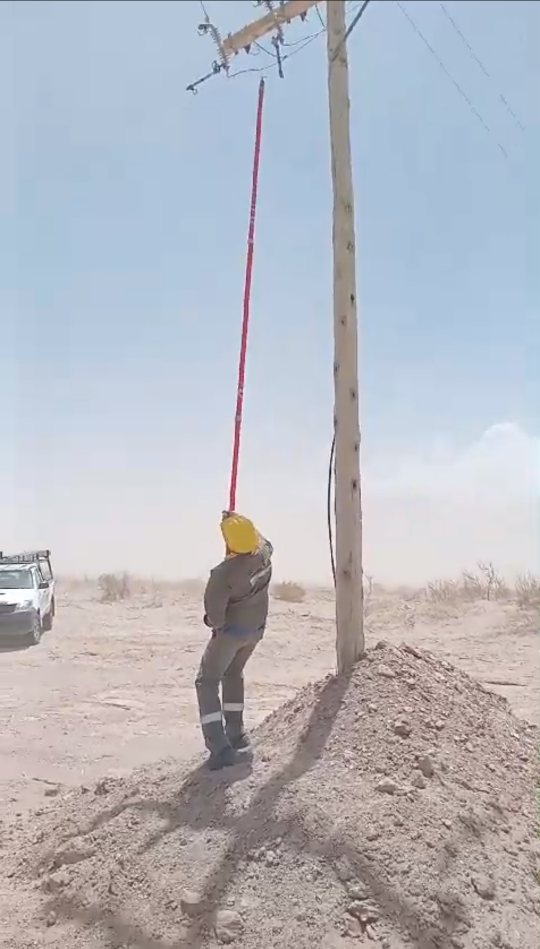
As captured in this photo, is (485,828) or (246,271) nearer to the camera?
(485,828)

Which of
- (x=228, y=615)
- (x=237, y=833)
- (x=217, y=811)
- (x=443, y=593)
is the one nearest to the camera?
(x=237, y=833)

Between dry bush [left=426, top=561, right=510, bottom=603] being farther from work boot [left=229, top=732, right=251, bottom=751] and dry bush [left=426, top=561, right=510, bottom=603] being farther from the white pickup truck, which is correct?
work boot [left=229, top=732, right=251, bottom=751]

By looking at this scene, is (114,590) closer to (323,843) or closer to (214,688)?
(214,688)

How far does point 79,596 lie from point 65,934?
19035mm

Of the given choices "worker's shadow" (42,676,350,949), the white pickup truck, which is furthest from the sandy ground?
"worker's shadow" (42,676,350,949)

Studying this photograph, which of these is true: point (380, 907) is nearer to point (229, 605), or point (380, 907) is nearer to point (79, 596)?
point (229, 605)

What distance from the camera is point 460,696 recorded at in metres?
5.16

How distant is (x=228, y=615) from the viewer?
15.7 ft

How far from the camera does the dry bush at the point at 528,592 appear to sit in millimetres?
15047

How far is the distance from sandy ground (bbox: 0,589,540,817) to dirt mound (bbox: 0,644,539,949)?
5.72 feet

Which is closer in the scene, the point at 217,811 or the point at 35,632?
the point at 217,811

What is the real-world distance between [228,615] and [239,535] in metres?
0.51

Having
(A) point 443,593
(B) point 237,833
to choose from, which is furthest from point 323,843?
(A) point 443,593

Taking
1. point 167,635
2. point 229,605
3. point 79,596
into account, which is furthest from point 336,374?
point 79,596
